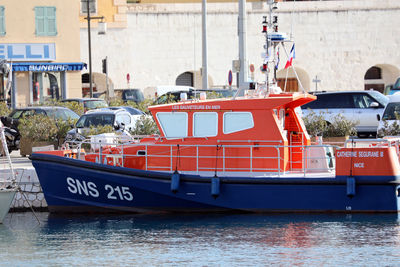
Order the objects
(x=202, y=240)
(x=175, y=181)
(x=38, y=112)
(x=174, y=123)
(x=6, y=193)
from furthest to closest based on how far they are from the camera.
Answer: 1. (x=38, y=112)
2. (x=174, y=123)
3. (x=6, y=193)
4. (x=175, y=181)
5. (x=202, y=240)

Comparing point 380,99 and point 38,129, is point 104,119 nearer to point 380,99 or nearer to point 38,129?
point 38,129

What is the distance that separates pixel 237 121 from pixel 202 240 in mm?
2580

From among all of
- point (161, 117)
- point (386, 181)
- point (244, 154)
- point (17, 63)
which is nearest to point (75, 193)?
point (161, 117)

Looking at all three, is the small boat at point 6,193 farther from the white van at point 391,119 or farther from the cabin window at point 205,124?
the white van at point 391,119

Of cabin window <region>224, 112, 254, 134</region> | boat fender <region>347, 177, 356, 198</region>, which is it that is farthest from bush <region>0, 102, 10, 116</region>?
boat fender <region>347, 177, 356, 198</region>

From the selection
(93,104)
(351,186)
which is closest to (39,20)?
(93,104)

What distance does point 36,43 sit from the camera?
3744 centimetres

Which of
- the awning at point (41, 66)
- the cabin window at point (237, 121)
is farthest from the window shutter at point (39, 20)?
the cabin window at point (237, 121)

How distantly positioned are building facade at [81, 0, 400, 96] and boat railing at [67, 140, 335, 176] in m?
31.9

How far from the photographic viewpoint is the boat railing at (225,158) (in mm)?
14953

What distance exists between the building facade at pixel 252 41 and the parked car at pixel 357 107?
75.3 ft

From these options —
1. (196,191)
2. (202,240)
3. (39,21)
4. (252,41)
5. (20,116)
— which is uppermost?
(39,21)

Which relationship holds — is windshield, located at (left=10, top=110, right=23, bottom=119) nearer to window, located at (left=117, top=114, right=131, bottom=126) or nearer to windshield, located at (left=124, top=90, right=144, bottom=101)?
window, located at (left=117, top=114, right=131, bottom=126)

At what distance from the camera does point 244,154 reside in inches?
591
